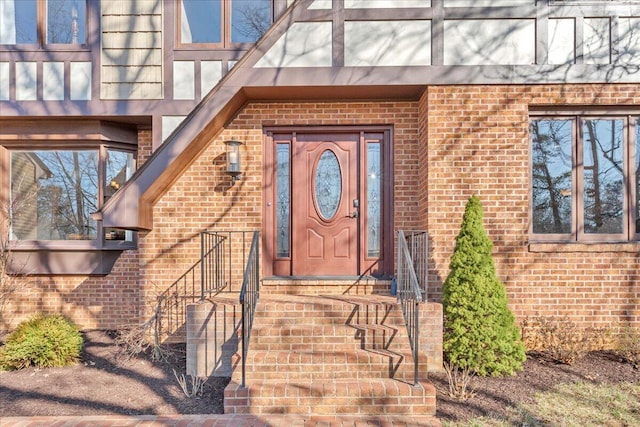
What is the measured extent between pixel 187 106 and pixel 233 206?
1.53 metres

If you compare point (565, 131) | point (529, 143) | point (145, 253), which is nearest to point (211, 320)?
point (145, 253)

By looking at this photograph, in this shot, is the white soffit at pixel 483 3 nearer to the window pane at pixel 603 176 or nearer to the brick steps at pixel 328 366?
the window pane at pixel 603 176

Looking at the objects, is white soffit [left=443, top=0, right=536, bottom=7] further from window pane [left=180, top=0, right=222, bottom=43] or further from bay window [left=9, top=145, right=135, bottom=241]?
bay window [left=9, top=145, right=135, bottom=241]

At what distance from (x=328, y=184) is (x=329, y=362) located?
2.59 meters

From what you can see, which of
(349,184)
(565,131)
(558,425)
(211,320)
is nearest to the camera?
(558,425)

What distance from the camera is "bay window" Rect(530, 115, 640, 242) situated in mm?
5496

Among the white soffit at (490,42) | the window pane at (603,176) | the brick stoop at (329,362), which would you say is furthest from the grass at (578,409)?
the white soffit at (490,42)

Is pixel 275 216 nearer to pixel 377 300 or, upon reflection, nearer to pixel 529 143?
pixel 377 300

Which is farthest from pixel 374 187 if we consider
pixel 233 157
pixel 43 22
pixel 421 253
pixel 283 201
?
pixel 43 22

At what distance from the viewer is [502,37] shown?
521cm

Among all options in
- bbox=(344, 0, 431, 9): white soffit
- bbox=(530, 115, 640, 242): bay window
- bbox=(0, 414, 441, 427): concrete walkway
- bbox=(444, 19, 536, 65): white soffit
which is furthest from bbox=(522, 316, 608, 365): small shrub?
bbox=(344, 0, 431, 9): white soffit

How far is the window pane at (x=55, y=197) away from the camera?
6.38 metres

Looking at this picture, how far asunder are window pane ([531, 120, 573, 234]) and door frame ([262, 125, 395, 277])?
6.24 ft

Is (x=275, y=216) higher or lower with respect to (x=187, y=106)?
lower
